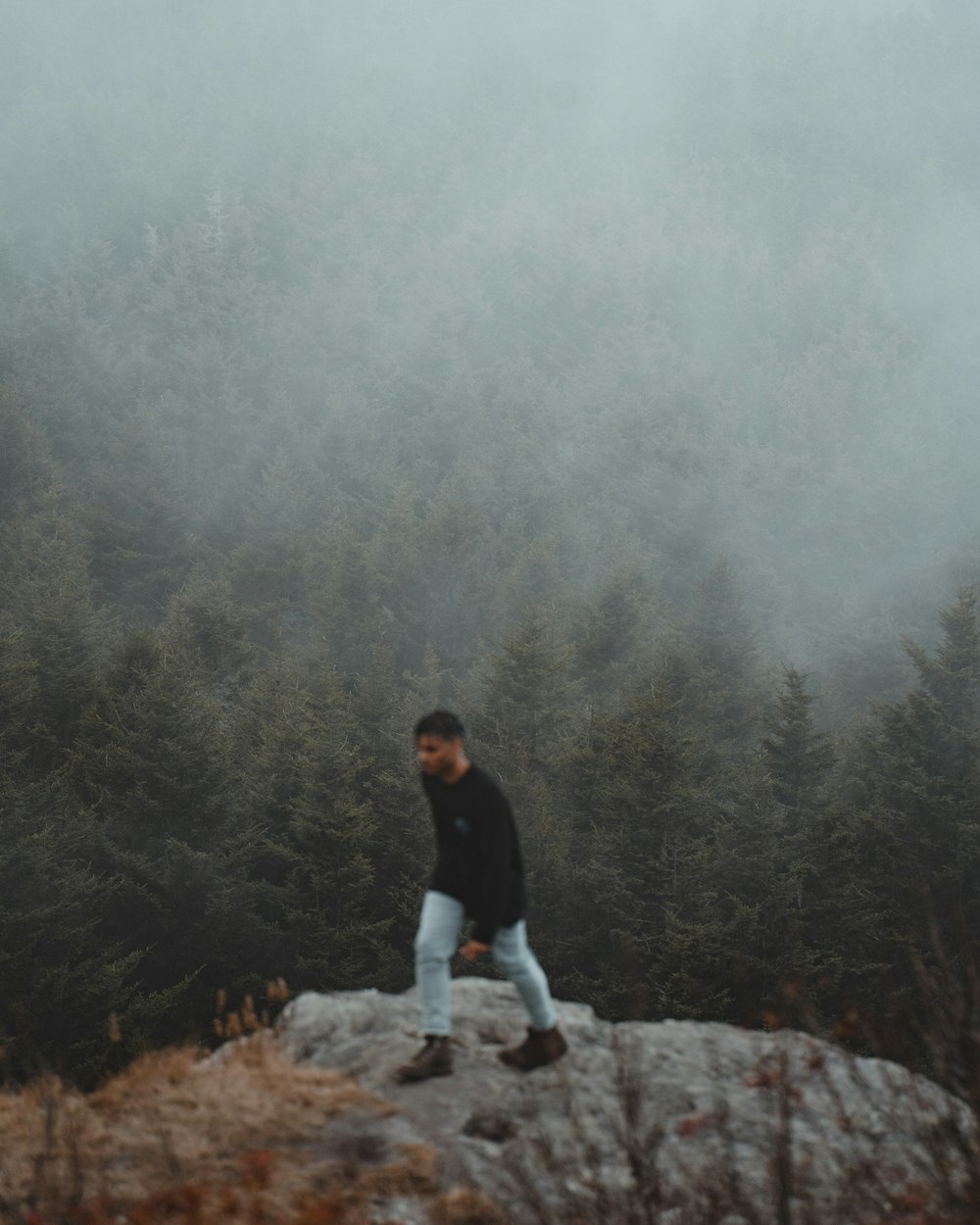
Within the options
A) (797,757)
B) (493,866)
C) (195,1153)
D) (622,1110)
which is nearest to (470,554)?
(797,757)

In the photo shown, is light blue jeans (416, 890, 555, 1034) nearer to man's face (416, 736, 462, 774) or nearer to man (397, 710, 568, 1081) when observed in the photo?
man (397, 710, 568, 1081)

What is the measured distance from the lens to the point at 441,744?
5066 millimetres

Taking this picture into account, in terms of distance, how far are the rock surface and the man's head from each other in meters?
1.62

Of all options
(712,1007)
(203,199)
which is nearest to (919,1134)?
(712,1007)

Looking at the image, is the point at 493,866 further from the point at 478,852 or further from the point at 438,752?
the point at 438,752

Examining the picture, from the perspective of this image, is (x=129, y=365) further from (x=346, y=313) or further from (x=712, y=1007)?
(x=712, y=1007)

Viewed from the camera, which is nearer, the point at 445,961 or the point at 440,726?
the point at 440,726

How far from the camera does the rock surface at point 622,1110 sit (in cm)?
377

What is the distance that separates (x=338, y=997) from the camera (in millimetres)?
6484

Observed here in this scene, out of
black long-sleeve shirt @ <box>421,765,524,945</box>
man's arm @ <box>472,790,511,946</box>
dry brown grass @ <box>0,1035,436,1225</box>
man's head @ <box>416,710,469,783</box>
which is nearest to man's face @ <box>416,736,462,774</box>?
man's head @ <box>416,710,469,783</box>

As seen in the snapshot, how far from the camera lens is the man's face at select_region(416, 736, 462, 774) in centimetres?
505

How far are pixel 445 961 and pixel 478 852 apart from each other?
2.33 feet

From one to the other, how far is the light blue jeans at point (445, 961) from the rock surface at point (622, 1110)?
381 mm

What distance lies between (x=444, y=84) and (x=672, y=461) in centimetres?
15912
